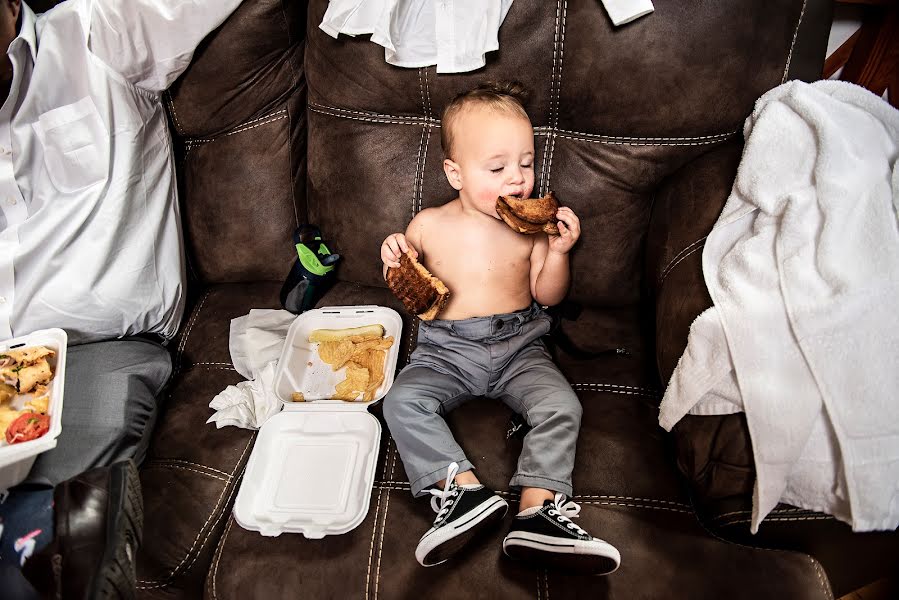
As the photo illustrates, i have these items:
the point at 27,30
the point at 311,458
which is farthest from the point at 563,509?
the point at 27,30

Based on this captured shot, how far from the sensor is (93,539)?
47.4 inches

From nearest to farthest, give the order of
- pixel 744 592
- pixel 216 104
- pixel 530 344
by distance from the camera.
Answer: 1. pixel 744 592
2. pixel 530 344
3. pixel 216 104

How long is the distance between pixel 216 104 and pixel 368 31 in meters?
0.57

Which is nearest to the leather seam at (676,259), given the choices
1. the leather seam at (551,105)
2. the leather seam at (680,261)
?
the leather seam at (680,261)

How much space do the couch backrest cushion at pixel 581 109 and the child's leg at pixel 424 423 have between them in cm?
46

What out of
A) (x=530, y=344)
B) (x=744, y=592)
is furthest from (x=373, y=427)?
(x=744, y=592)

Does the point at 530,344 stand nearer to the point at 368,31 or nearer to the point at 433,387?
the point at 433,387

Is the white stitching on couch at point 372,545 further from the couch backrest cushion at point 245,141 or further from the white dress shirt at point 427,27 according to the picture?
the white dress shirt at point 427,27

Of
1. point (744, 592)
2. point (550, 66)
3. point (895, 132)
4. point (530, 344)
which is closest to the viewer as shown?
point (744, 592)

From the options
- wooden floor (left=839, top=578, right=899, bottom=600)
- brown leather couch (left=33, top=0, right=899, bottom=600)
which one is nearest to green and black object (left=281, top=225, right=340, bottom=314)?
brown leather couch (left=33, top=0, right=899, bottom=600)

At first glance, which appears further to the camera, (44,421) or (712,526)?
(44,421)

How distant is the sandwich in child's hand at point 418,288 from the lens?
1573 millimetres

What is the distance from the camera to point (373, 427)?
1.55 metres

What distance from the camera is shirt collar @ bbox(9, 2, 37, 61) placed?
152cm
